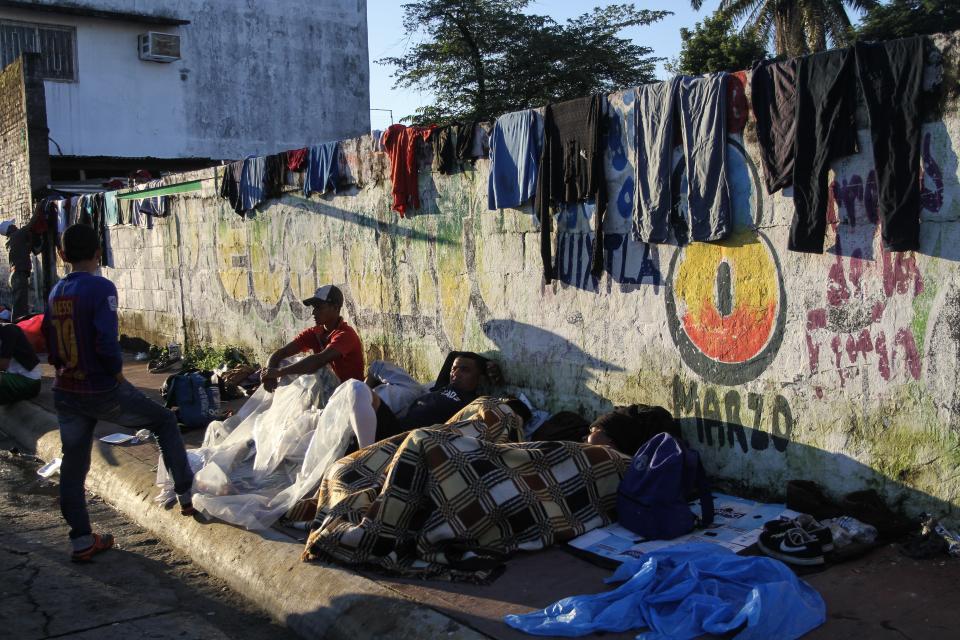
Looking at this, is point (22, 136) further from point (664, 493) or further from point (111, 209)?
point (664, 493)

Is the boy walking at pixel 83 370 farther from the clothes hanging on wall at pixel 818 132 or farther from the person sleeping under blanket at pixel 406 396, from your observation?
the clothes hanging on wall at pixel 818 132

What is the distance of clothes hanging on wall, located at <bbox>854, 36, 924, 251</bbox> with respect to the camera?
401cm

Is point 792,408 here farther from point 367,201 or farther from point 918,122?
point 367,201

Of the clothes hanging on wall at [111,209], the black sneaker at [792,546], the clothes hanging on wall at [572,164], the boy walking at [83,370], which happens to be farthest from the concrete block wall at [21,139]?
the black sneaker at [792,546]

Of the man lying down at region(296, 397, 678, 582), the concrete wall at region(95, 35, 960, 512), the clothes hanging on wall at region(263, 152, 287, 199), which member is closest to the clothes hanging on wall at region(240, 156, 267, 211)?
the clothes hanging on wall at region(263, 152, 287, 199)

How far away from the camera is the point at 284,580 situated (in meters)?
4.27

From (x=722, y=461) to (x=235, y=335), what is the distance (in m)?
6.87

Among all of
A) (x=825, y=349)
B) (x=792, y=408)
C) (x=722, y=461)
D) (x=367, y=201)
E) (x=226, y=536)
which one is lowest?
(x=226, y=536)

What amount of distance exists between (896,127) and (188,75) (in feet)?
77.8

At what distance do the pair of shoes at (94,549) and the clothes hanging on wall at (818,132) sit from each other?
161 inches

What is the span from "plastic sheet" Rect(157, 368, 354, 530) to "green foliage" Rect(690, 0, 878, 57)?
3050cm

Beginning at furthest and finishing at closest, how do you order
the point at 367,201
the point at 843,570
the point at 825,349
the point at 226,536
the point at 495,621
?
the point at 367,201 < the point at 226,536 < the point at 825,349 < the point at 843,570 < the point at 495,621

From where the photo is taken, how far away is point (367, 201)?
790 centimetres

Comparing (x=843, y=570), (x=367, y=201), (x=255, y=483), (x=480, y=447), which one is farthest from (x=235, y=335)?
(x=843, y=570)
